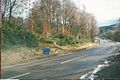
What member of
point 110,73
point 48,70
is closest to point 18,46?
point 48,70

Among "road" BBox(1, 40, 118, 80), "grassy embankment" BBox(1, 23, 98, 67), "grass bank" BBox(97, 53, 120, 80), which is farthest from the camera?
"grassy embankment" BBox(1, 23, 98, 67)

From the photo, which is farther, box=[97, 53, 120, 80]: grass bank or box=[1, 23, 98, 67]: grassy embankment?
box=[1, 23, 98, 67]: grassy embankment

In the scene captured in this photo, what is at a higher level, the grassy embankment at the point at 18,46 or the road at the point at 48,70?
the grassy embankment at the point at 18,46

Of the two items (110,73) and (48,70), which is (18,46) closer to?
(48,70)

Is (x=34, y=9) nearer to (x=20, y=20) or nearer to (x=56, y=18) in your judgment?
(x=20, y=20)

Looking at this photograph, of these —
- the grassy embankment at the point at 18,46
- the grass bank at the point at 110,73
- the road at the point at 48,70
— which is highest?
the grassy embankment at the point at 18,46

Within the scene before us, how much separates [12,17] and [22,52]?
35.0 feet

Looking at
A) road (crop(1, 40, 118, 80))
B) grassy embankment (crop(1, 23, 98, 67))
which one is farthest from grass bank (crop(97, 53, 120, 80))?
grassy embankment (crop(1, 23, 98, 67))

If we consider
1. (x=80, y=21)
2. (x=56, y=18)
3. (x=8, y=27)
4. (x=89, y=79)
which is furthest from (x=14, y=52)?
(x=80, y=21)

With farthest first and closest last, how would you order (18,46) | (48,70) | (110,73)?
(18,46) → (48,70) → (110,73)

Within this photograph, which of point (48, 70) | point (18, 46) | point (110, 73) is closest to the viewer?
point (110, 73)

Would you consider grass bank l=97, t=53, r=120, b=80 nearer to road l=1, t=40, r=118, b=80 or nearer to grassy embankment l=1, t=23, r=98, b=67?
road l=1, t=40, r=118, b=80

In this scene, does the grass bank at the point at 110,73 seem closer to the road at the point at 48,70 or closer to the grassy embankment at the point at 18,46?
the road at the point at 48,70

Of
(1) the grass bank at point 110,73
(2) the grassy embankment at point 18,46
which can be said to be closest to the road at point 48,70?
(1) the grass bank at point 110,73
